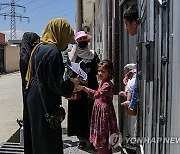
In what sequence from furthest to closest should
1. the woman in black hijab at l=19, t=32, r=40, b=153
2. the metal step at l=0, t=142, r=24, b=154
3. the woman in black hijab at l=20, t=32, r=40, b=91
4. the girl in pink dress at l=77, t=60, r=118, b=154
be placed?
the metal step at l=0, t=142, r=24, b=154, the woman in black hijab at l=20, t=32, r=40, b=91, the girl in pink dress at l=77, t=60, r=118, b=154, the woman in black hijab at l=19, t=32, r=40, b=153

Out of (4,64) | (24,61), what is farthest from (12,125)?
(4,64)

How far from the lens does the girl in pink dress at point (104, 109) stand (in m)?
3.62

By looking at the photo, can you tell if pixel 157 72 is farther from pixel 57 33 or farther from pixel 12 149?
pixel 12 149

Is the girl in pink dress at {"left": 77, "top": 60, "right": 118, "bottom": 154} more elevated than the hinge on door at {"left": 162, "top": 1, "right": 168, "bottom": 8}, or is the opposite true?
the hinge on door at {"left": 162, "top": 1, "right": 168, "bottom": 8}

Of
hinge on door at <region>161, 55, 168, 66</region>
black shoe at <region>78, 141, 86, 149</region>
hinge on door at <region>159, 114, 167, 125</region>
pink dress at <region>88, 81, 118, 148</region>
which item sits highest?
hinge on door at <region>161, 55, 168, 66</region>

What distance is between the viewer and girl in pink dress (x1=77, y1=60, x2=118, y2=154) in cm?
362

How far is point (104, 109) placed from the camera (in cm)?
367

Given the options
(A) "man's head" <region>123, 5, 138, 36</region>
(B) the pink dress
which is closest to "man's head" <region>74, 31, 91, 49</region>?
(B) the pink dress

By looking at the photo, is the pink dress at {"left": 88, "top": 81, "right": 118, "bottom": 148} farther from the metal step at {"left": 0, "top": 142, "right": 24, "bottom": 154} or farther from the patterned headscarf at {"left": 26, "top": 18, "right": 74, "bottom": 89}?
the metal step at {"left": 0, "top": 142, "right": 24, "bottom": 154}

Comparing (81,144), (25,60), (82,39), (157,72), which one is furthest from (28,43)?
(157,72)

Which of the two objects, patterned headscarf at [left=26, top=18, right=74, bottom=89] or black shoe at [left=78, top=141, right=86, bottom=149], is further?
black shoe at [left=78, top=141, right=86, bottom=149]

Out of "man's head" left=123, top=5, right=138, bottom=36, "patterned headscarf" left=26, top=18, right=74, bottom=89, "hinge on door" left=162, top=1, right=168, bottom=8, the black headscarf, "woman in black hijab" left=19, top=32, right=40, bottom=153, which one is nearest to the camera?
"hinge on door" left=162, top=1, right=168, bottom=8

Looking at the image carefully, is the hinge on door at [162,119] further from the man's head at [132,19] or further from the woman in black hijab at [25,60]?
the woman in black hijab at [25,60]

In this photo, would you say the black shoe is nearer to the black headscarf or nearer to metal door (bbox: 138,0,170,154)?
the black headscarf
